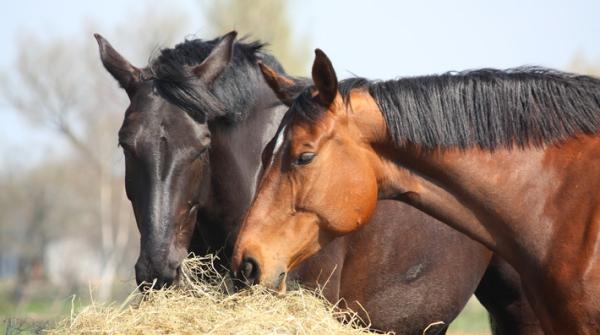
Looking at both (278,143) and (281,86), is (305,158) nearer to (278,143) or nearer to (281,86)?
(278,143)

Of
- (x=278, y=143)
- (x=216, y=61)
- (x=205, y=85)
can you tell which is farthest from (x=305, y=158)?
(x=216, y=61)

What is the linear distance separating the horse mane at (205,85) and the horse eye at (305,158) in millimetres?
927

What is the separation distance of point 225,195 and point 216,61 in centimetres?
80

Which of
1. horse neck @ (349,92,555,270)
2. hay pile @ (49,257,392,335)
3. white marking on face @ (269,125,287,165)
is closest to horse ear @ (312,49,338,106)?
horse neck @ (349,92,555,270)

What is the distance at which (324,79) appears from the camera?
4316mm

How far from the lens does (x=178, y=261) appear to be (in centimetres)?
477

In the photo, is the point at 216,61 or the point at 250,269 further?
the point at 216,61

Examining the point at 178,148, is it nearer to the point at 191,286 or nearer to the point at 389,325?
the point at 191,286

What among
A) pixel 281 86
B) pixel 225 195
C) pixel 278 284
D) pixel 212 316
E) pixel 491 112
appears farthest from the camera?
pixel 225 195

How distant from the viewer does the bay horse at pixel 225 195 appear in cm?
481

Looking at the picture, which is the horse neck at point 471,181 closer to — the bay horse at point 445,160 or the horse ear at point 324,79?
the bay horse at point 445,160

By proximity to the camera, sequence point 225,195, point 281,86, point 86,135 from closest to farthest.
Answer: point 281,86, point 225,195, point 86,135

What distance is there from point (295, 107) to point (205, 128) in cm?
80

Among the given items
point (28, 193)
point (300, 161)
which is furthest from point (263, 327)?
point (28, 193)
